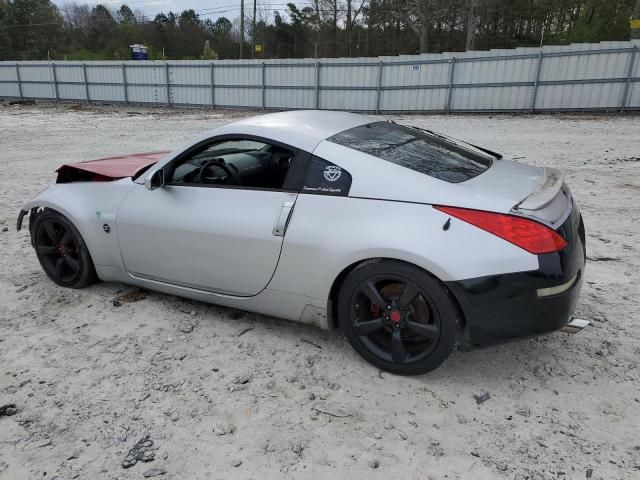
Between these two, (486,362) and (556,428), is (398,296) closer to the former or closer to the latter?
(486,362)

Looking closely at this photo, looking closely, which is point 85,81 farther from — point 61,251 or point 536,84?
point 61,251

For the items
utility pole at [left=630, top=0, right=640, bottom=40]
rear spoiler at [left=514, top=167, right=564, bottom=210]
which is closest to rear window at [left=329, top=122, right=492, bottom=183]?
rear spoiler at [left=514, top=167, right=564, bottom=210]

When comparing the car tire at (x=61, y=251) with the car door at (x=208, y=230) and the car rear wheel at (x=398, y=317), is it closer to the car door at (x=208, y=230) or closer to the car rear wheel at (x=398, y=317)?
the car door at (x=208, y=230)

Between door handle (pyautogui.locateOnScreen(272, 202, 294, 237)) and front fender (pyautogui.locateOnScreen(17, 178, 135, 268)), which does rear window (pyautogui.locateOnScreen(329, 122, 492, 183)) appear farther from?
front fender (pyautogui.locateOnScreen(17, 178, 135, 268))

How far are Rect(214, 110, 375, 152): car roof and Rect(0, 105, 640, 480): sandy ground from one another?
4.14ft

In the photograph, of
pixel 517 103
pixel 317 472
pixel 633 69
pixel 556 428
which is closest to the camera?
pixel 317 472

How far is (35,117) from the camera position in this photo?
21281mm

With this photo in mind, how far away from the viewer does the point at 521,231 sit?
94.0 inches

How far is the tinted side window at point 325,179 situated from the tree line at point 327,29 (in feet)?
105

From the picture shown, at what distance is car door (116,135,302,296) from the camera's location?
296cm

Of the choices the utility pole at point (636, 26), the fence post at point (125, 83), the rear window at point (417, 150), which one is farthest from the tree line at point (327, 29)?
the rear window at point (417, 150)

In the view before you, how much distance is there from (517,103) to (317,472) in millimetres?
19822

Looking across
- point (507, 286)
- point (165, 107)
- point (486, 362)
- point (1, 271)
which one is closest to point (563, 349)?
point (486, 362)

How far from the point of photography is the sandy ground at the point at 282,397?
220cm
